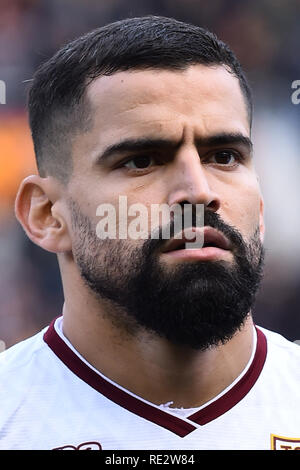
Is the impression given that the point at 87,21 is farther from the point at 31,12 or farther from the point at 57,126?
the point at 57,126

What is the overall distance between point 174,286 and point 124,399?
459mm

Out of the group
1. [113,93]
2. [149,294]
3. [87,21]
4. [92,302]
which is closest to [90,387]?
[92,302]

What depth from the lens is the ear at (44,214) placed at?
7.52ft

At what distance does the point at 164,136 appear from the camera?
2035 mm

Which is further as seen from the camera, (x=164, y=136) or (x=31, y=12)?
(x=31, y=12)

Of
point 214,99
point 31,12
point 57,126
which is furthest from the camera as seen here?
Result: point 31,12

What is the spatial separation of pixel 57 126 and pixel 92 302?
2.06 feet

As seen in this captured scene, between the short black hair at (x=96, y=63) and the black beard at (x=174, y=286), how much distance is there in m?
0.29

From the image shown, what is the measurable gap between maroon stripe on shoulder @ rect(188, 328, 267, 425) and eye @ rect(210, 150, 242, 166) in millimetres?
700

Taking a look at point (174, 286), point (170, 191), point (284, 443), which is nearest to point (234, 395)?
point (284, 443)

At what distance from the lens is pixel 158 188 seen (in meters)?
2.04

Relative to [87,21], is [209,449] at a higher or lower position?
lower

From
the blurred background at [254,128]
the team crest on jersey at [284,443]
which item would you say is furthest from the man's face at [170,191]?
the blurred background at [254,128]

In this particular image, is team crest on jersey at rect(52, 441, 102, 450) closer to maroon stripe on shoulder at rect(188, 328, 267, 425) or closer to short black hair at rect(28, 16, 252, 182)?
maroon stripe on shoulder at rect(188, 328, 267, 425)
